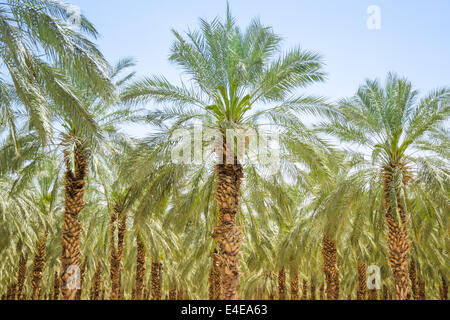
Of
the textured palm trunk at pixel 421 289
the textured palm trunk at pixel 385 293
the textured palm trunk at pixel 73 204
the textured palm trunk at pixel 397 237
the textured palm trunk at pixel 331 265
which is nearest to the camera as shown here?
the textured palm trunk at pixel 397 237

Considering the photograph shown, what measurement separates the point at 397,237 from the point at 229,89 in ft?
24.6

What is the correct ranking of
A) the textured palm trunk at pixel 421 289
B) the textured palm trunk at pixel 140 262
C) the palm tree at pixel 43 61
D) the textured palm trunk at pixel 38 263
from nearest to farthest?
the palm tree at pixel 43 61 → the textured palm trunk at pixel 38 263 → the textured palm trunk at pixel 140 262 → the textured palm trunk at pixel 421 289

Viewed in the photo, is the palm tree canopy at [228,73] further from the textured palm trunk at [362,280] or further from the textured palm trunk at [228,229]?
the textured palm trunk at [362,280]

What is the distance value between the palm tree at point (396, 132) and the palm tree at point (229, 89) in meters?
2.23

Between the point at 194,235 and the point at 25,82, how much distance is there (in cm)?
1575

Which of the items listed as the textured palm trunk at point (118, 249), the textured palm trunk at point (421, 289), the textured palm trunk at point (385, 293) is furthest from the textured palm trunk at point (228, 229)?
the textured palm trunk at point (385, 293)

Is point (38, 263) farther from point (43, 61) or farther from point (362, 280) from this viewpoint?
point (362, 280)

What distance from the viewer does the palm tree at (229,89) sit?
12656 millimetres

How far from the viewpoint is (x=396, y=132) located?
1454 cm

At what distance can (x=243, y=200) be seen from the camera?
18438 mm

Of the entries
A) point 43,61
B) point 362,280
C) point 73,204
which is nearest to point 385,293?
point 362,280

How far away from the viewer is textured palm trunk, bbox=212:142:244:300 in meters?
12.4
